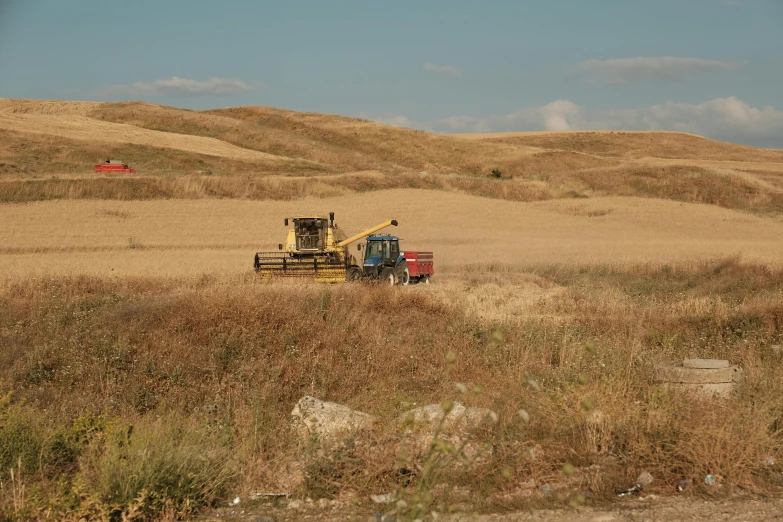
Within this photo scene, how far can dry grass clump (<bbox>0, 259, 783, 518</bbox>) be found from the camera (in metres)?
6.55

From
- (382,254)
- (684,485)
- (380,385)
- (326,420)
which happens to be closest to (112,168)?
(382,254)

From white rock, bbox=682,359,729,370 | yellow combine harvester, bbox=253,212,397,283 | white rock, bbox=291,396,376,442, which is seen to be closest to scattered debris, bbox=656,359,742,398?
white rock, bbox=682,359,729,370

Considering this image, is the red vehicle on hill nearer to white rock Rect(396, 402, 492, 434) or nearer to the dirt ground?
Result: white rock Rect(396, 402, 492, 434)

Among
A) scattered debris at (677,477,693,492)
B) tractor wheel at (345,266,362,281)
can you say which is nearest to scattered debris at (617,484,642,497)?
scattered debris at (677,477,693,492)

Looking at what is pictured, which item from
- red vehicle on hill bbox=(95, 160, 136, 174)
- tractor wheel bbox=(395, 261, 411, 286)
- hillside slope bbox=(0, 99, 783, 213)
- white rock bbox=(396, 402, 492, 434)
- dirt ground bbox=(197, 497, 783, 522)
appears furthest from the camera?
red vehicle on hill bbox=(95, 160, 136, 174)

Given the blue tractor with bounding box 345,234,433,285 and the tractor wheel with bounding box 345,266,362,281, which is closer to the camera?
the tractor wheel with bounding box 345,266,362,281

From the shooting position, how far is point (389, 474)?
673 cm

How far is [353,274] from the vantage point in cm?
2394

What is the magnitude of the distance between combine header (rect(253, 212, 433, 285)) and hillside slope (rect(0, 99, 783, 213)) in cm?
2234

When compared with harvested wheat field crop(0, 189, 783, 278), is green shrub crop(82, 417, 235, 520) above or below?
below

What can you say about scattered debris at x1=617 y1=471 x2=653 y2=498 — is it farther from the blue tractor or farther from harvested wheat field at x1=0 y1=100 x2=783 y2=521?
the blue tractor

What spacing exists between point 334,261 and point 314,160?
5103 cm

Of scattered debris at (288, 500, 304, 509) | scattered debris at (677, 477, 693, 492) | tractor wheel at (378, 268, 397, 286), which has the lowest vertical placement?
scattered debris at (288, 500, 304, 509)

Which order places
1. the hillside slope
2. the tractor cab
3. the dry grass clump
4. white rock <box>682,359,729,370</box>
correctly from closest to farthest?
1. the dry grass clump
2. white rock <box>682,359,729,370</box>
3. the tractor cab
4. the hillside slope
